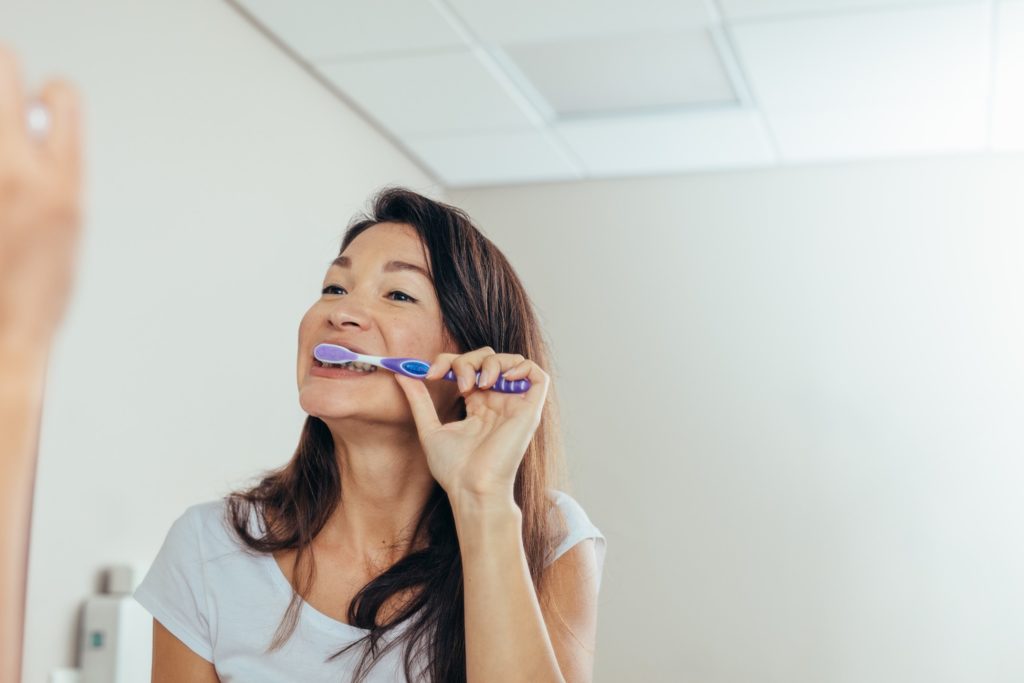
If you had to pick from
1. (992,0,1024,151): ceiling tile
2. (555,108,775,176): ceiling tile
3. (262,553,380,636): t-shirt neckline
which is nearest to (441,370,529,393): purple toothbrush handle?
(262,553,380,636): t-shirt neckline

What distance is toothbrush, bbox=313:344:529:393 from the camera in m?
1.43

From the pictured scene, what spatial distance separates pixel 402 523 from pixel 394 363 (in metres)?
0.25

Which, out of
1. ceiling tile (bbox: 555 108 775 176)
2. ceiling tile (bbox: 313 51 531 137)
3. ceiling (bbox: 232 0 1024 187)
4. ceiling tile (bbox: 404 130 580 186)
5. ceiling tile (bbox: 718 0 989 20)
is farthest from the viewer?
ceiling tile (bbox: 404 130 580 186)

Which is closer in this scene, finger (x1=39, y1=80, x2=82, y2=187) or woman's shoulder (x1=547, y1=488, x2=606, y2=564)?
finger (x1=39, y1=80, x2=82, y2=187)

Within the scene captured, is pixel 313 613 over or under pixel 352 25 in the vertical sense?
under

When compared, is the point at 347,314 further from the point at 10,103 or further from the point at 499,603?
the point at 10,103

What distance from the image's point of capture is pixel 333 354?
4.69 ft

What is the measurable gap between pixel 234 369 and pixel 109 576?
2.32 ft

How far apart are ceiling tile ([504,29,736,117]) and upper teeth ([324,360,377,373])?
1840 millimetres

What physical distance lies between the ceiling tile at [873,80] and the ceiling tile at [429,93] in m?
0.79

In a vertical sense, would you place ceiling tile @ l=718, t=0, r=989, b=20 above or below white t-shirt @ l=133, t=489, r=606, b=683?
above

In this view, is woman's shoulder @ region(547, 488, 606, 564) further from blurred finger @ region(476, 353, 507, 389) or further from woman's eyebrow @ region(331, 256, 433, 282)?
woman's eyebrow @ region(331, 256, 433, 282)

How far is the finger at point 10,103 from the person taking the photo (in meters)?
0.31

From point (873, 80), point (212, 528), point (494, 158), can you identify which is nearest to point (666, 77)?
point (873, 80)
